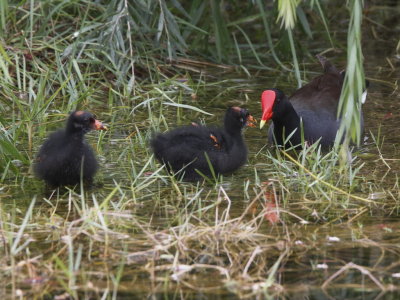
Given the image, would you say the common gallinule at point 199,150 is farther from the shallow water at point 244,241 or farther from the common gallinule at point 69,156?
the common gallinule at point 69,156

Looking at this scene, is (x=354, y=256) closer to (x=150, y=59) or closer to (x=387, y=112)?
(x=387, y=112)

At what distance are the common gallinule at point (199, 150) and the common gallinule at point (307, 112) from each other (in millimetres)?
596

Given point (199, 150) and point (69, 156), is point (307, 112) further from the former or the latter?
point (69, 156)

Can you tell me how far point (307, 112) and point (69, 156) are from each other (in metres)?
2.10

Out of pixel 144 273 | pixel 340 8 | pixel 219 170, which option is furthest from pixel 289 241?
pixel 340 8

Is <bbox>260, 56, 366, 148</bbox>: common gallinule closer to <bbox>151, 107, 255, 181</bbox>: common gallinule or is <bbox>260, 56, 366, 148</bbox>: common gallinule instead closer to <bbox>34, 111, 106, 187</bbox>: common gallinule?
<bbox>151, 107, 255, 181</bbox>: common gallinule

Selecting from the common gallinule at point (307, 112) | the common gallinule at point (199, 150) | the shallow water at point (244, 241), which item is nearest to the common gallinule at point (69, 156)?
the shallow water at point (244, 241)

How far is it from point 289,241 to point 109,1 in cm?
399

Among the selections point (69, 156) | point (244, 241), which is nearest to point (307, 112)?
point (69, 156)

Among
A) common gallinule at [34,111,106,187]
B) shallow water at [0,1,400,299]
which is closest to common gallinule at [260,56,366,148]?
shallow water at [0,1,400,299]

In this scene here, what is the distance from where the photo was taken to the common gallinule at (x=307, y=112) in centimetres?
663

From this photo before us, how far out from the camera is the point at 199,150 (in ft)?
18.6

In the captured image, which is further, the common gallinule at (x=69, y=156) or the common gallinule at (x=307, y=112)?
the common gallinule at (x=307, y=112)

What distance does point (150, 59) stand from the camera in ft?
26.0
